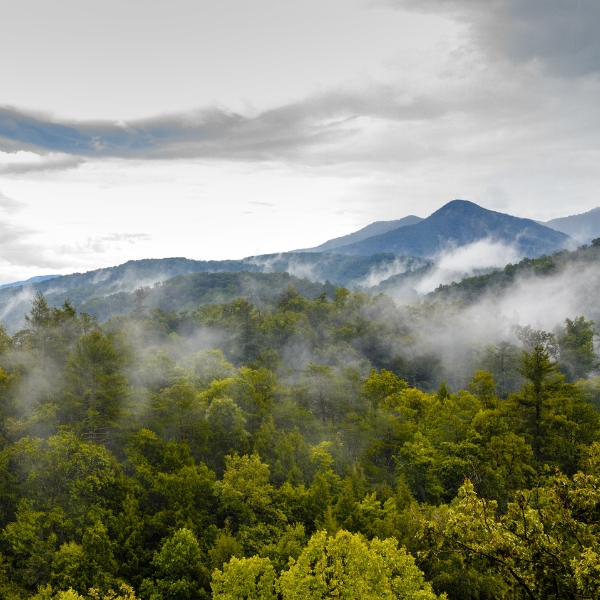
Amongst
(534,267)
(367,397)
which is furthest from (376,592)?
(534,267)

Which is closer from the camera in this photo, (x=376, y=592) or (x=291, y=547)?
(x=376, y=592)

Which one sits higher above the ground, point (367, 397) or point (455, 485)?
point (367, 397)

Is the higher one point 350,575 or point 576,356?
point 350,575

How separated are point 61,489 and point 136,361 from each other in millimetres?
25388

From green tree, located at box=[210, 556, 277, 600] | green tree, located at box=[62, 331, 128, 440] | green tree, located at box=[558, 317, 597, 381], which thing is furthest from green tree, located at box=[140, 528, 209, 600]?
green tree, located at box=[558, 317, 597, 381]

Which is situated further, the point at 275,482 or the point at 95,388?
the point at 275,482

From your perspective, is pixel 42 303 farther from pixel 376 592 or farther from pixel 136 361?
pixel 376 592

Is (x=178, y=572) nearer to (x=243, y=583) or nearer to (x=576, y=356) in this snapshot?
(x=243, y=583)

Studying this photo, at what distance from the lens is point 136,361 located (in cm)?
5672

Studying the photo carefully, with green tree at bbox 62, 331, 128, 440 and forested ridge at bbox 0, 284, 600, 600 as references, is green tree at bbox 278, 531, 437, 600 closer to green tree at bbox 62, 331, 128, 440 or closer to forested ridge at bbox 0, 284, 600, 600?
forested ridge at bbox 0, 284, 600, 600

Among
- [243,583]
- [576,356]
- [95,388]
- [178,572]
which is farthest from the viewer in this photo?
[576,356]

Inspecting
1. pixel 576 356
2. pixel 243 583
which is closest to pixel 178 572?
pixel 243 583

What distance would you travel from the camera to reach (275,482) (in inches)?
1628

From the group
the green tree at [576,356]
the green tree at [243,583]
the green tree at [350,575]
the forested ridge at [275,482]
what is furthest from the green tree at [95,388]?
Result: the green tree at [576,356]
